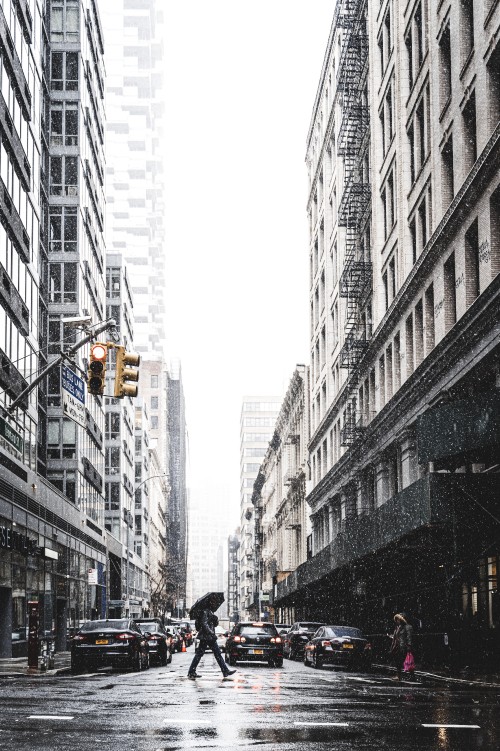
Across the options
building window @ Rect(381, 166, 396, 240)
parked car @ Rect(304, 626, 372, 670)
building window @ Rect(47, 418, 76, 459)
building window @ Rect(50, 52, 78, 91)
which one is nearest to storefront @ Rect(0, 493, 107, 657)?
building window @ Rect(47, 418, 76, 459)

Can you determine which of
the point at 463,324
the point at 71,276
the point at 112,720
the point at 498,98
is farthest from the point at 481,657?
the point at 71,276

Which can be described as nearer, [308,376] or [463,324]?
[463,324]

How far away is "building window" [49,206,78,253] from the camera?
60.1m

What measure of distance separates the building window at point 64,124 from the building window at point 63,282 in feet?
22.0

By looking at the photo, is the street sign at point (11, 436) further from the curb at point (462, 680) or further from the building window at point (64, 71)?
the building window at point (64, 71)

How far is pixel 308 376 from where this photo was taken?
7938cm

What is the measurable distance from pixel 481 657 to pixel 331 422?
35.5 m

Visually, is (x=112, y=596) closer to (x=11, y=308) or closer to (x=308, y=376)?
(x=308, y=376)

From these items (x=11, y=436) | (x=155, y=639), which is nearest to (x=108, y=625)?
(x=155, y=639)

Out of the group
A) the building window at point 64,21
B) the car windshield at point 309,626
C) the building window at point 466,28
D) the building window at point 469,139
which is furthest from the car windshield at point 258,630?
the building window at point 64,21

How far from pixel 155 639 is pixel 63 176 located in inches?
1239

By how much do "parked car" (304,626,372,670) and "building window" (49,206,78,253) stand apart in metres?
33.4

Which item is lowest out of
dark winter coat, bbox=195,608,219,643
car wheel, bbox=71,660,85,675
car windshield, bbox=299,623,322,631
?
car windshield, bbox=299,623,322,631

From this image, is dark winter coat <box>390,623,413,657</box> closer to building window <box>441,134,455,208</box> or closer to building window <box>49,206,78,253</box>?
building window <box>441,134,455,208</box>
